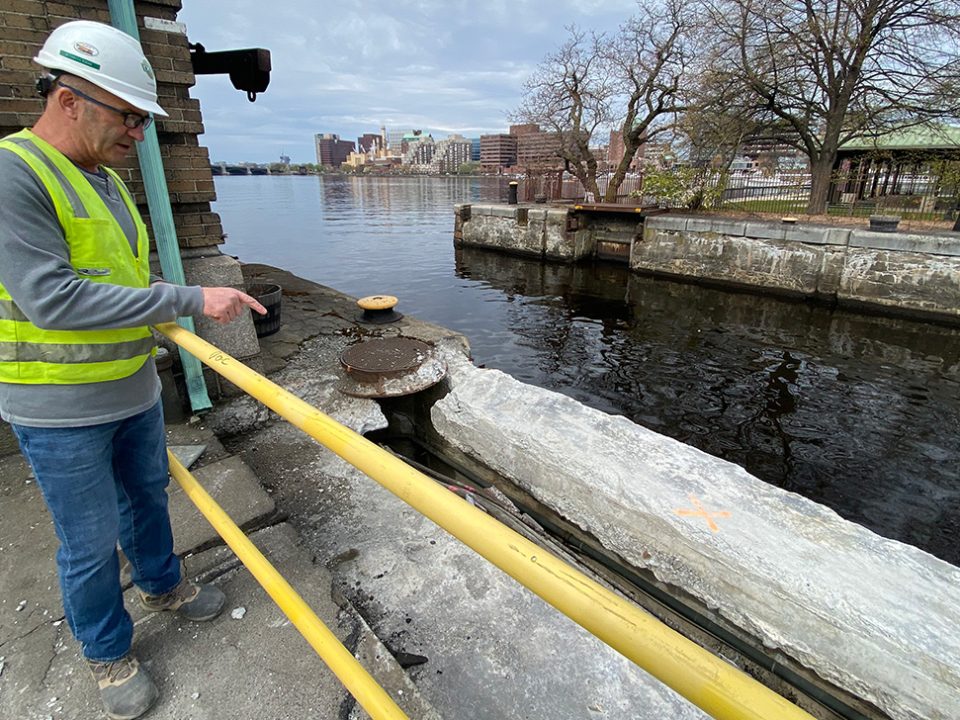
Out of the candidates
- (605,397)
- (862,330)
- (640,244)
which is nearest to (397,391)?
(605,397)

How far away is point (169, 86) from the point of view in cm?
386

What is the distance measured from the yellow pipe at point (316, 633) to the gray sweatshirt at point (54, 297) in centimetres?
57

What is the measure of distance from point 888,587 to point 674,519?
103 cm

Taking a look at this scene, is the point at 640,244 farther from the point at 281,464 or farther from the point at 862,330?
the point at 281,464

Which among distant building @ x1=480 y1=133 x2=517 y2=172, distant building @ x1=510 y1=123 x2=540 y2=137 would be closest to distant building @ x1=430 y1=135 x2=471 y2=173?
distant building @ x1=480 y1=133 x2=517 y2=172

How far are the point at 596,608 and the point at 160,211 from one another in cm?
413

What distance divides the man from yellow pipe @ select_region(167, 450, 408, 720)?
1.24 feet

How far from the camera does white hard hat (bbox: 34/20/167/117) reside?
1.40 metres

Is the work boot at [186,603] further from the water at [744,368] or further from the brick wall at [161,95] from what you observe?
the water at [744,368]

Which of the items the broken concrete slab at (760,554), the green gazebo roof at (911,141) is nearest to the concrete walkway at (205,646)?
the broken concrete slab at (760,554)

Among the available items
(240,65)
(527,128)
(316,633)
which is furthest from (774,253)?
(527,128)

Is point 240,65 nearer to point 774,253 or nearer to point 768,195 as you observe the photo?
point 774,253

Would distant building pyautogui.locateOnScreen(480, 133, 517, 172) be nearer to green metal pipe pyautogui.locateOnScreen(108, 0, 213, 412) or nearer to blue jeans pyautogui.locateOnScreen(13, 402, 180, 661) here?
green metal pipe pyautogui.locateOnScreen(108, 0, 213, 412)

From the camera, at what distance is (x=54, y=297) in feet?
4.48
